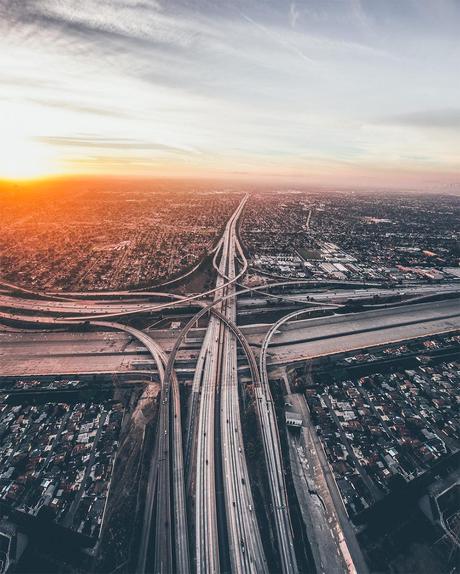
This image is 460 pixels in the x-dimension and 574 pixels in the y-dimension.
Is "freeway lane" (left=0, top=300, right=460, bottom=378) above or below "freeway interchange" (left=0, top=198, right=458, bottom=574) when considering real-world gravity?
above

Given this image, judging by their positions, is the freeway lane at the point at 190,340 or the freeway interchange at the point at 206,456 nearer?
the freeway interchange at the point at 206,456

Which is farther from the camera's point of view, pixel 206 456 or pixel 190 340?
pixel 190 340

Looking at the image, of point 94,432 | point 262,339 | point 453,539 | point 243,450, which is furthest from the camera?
point 262,339

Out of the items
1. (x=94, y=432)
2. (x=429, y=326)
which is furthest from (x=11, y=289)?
(x=429, y=326)

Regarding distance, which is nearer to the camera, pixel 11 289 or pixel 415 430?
pixel 415 430

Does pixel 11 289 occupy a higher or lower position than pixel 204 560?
higher

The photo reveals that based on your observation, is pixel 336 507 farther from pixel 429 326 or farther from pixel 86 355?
pixel 429 326

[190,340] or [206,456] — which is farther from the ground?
[190,340]

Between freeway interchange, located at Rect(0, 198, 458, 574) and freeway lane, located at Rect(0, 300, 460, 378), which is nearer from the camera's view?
freeway interchange, located at Rect(0, 198, 458, 574)
